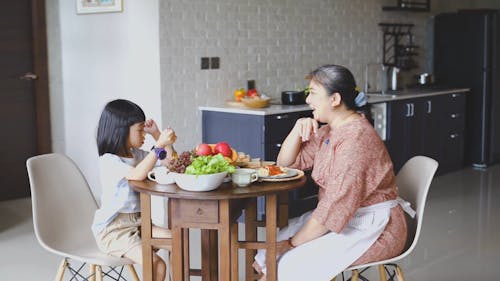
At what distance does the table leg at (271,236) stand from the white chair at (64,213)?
65cm

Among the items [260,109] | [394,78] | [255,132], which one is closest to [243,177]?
[255,132]

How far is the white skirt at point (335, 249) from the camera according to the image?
2.97 m

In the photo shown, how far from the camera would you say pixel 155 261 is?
3090mm

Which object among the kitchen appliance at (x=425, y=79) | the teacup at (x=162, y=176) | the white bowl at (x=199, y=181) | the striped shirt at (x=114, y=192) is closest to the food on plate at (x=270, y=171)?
the white bowl at (x=199, y=181)

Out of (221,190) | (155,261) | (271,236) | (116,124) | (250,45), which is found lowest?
(155,261)

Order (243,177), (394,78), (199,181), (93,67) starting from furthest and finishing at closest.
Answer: (394,78) → (93,67) → (243,177) → (199,181)

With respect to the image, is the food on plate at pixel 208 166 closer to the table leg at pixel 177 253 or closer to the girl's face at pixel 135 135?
the table leg at pixel 177 253

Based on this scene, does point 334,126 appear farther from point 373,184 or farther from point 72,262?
point 72,262

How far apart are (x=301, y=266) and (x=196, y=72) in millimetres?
2891

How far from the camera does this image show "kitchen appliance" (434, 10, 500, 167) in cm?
772

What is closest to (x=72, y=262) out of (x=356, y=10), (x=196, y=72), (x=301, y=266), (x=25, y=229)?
(x=25, y=229)

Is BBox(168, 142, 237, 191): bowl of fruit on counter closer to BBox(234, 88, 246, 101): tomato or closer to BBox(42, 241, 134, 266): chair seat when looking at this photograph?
BBox(42, 241, 134, 266): chair seat

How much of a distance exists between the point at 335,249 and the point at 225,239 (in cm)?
46

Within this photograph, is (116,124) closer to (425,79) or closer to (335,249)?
(335,249)
